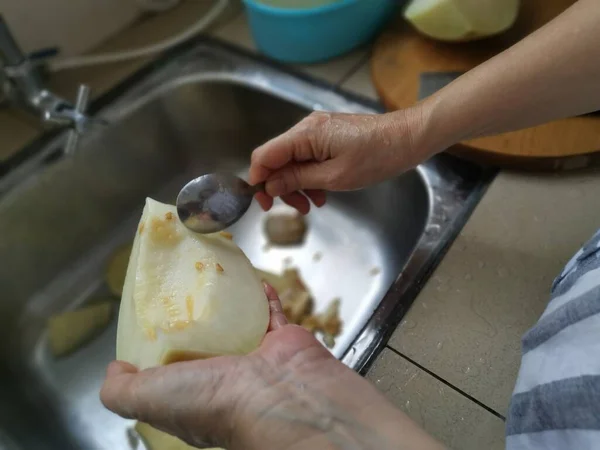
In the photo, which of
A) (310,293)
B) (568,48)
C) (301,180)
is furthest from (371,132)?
(310,293)

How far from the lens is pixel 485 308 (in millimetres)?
594

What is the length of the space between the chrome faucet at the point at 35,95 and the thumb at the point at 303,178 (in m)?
0.35

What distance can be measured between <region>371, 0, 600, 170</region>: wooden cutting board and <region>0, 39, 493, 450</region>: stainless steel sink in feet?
0.14

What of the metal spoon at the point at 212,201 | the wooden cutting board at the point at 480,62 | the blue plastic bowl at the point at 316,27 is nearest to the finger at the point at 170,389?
the metal spoon at the point at 212,201

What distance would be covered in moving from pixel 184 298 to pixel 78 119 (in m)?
0.42

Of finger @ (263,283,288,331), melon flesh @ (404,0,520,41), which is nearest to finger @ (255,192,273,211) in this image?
finger @ (263,283,288,331)

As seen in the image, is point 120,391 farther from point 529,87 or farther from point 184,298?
point 529,87

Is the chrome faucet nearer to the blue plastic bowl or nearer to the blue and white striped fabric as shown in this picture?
the blue plastic bowl

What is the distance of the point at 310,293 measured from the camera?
0.84m

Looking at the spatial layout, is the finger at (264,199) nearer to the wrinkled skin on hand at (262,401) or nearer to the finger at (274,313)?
the finger at (274,313)

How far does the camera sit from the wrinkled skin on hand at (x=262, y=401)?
379mm

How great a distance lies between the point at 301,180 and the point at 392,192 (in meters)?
0.23

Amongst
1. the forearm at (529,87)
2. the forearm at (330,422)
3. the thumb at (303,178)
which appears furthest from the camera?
the thumb at (303,178)

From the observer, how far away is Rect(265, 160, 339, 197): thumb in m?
0.60
